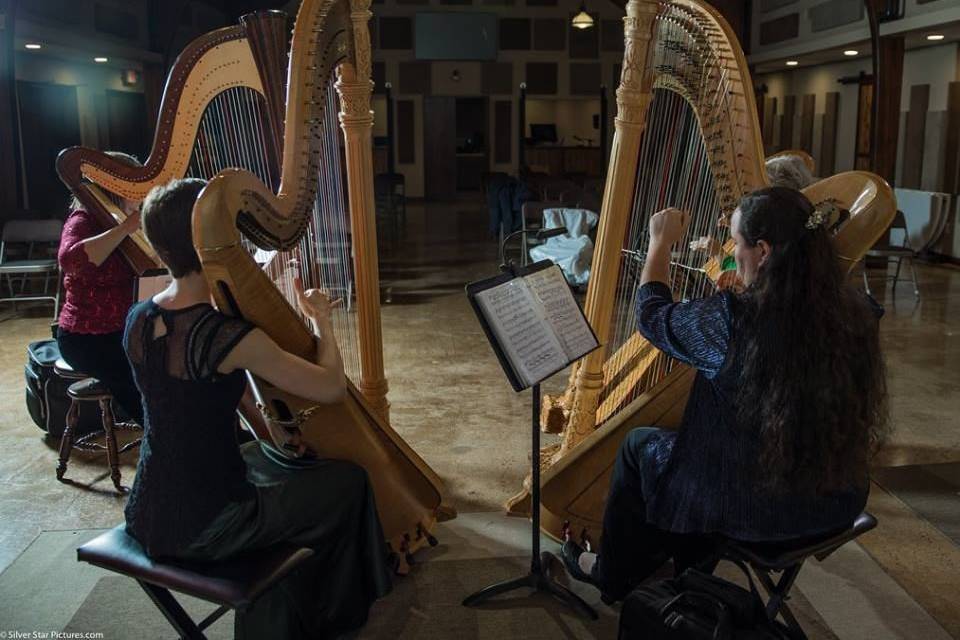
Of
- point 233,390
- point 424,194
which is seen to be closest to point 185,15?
point 424,194

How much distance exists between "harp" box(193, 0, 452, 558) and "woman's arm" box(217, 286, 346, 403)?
0.21 feet

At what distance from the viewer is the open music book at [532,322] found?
2.22 m

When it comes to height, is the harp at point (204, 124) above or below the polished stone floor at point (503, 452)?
above

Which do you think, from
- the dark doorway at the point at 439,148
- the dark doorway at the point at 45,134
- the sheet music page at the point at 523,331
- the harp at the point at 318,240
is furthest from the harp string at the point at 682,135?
the dark doorway at the point at 439,148

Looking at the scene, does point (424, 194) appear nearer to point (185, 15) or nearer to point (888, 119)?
point (185, 15)

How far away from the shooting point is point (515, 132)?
17.2 m

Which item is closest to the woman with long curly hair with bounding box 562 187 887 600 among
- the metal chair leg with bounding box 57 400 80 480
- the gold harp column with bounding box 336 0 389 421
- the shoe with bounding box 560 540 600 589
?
the shoe with bounding box 560 540 600 589

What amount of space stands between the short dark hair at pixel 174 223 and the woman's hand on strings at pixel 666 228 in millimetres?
1152

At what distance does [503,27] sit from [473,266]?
29.7 feet

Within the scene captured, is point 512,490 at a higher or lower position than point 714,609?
lower

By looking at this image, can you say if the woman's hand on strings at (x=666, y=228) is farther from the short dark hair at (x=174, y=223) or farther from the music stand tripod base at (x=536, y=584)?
the short dark hair at (x=174, y=223)

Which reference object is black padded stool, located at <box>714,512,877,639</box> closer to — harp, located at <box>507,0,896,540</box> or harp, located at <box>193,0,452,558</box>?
harp, located at <box>507,0,896,540</box>

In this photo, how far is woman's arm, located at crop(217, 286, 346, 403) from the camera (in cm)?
200

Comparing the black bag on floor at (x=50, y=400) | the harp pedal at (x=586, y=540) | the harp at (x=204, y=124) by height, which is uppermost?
the harp at (x=204, y=124)
